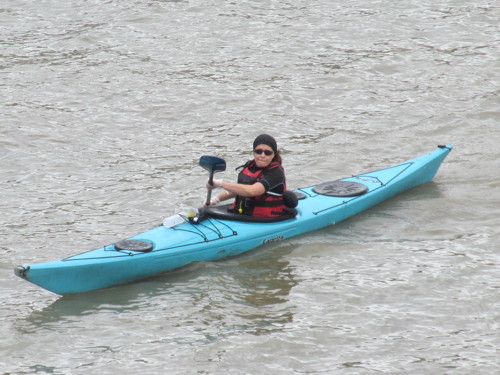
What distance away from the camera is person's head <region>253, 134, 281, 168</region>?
782cm

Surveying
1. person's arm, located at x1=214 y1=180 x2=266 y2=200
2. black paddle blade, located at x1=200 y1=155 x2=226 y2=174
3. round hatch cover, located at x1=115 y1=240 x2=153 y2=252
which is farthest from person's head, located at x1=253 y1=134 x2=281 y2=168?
round hatch cover, located at x1=115 y1=240 x2=153 y2=252

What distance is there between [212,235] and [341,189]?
6.07 ft

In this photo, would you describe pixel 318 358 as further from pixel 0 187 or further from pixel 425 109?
pixel 425 109

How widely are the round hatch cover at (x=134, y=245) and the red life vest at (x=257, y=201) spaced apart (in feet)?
3.45

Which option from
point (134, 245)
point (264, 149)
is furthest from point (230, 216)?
point (134, 245)

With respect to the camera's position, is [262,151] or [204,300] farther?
[262,151]

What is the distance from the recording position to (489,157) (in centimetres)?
1044

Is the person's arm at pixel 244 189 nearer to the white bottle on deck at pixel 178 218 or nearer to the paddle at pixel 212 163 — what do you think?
the paddle at pixel 212 163

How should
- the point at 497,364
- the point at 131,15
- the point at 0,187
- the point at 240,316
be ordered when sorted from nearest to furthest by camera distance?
the point at 497,364
the point at 240,316
the point at 0,187
the point at 131,15

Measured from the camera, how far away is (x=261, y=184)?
25.7 feet

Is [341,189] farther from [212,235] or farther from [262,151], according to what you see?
[212,235]

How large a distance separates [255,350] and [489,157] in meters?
5.26

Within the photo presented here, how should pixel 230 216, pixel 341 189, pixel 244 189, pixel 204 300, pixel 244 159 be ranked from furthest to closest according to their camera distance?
1. pixel 244 159
2. pixel 341 189
3. pixel 230 216
4. pixel 244 189
5. pixel 204 300

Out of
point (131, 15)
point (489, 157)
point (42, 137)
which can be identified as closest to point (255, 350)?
point (489, 157)
